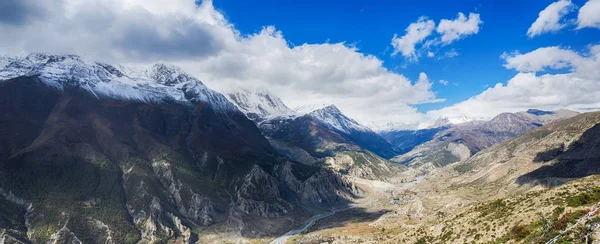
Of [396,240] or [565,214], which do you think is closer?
[565,214]

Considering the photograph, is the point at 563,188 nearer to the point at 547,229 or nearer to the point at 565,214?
the point at 565,214

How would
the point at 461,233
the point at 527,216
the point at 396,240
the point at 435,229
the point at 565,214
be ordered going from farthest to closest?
the point at 396,240 → the point at 435,229 → the point at 461,233 → the point at 527,216 → the point at 565,214

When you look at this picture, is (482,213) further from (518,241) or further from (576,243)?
(576,243)

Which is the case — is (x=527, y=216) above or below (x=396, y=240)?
above

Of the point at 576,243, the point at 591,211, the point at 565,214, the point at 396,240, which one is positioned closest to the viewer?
the point at 576,243

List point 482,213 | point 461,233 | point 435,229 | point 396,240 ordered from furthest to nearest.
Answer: point 396,240 → point 435,229 → point 482,213 → point 461,233

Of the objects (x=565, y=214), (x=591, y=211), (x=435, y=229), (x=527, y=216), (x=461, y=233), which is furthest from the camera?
(x=435, y=229)

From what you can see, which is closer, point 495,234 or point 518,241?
point 518,241

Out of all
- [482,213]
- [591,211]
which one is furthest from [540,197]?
[591,211]

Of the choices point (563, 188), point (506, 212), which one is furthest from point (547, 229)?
point (563, 188)
